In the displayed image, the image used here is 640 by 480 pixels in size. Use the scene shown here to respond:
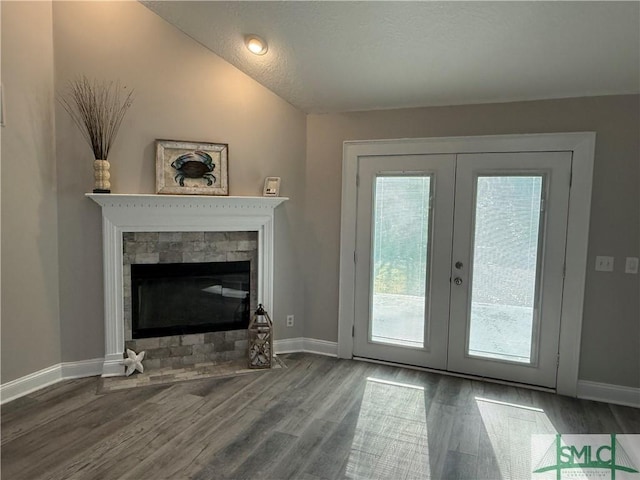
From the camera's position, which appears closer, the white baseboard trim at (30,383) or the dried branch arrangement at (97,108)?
the white baseboard trim at (30,383)

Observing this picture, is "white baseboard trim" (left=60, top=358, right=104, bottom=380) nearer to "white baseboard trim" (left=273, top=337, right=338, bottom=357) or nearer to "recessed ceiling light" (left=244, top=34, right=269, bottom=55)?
"white baseboard trim" (left=273, top=337, right=338, bottom=357)

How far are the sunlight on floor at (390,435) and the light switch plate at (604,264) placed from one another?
1.60m

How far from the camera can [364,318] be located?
12.1ft

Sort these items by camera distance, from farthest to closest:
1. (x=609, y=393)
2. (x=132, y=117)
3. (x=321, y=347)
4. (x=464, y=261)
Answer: (x=321, y=347) → (x=464, y=261) → (x=132, y=117) → (x=609, y=393)

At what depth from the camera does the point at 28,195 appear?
2887mm

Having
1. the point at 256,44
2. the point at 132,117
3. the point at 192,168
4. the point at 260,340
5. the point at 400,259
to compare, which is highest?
the point at 256,44

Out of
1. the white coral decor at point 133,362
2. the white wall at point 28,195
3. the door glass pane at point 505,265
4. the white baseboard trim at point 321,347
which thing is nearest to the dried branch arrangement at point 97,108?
the white wall at point 28,195

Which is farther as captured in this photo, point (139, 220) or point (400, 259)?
point (400, 259)

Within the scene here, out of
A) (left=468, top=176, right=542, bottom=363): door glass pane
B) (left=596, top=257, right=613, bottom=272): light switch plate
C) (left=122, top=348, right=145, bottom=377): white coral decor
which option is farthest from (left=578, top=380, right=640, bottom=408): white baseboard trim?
(left=122, top=348, right=145, bottom=377): white coral decor

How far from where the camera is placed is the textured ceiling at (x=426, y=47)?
229 centimetres

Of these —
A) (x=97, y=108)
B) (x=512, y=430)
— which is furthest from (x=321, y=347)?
(x=97, y=108)

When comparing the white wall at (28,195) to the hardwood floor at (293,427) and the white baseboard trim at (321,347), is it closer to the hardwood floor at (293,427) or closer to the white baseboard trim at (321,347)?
the hardwood floor at (293,427)

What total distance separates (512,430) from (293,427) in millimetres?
1408

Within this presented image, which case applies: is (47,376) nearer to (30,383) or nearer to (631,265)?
(30,383)
